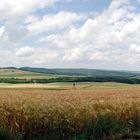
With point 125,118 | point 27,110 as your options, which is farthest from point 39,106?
point 125,118

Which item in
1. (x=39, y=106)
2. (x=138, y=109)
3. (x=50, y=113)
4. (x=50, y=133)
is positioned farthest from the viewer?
(x=138, y=109)

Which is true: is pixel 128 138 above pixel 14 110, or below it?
below

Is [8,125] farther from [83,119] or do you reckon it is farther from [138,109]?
[138,109]

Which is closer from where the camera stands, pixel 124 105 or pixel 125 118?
pixel 125 118

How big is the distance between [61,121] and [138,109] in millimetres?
4272

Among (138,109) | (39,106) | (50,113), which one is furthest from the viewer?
(138,109)

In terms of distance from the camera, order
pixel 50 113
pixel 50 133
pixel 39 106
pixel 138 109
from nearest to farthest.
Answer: pixel 50 133, pixel 50 113, pixel 39 106, pixel 138 109

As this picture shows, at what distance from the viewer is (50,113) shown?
13172 millimetres

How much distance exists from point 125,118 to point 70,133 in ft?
10.3

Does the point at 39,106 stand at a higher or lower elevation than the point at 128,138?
higher

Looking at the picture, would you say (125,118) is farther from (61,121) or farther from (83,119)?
(61,121)

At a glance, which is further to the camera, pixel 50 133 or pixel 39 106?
pixel 39 106

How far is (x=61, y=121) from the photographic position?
12.8 meters

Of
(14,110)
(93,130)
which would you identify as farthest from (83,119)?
(14,110)
